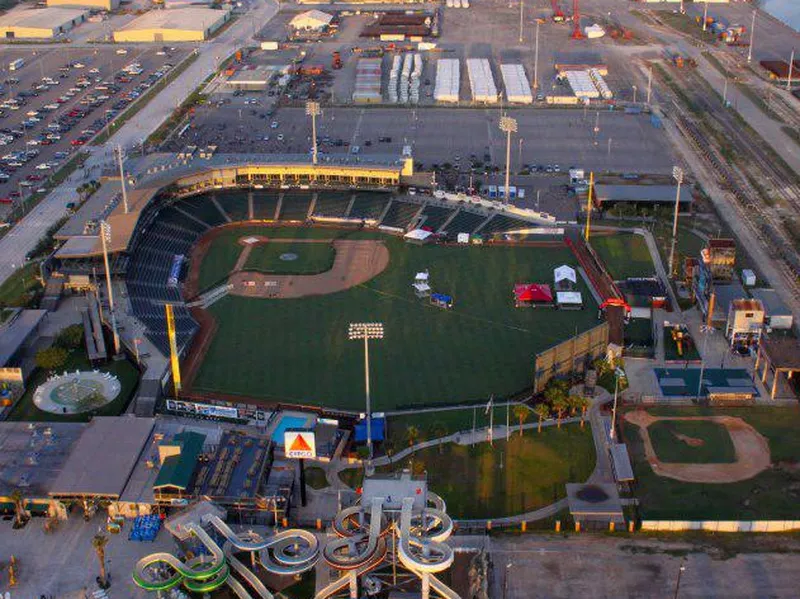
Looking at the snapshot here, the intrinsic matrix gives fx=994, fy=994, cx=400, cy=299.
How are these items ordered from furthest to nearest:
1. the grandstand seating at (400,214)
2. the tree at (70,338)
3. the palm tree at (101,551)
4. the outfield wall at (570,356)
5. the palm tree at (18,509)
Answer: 1. the grandstand seating at (400,214)
2. the tree at (70,338)
3. the outfield wall at (570,356)
4. the palm tree at (18,509)
5. the palm tree at (101,551)

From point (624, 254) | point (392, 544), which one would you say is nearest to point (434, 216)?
point (624, 254)

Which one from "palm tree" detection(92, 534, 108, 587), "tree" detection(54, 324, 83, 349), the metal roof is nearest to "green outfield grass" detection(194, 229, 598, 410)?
"tree" detection(54, 324, 83, 349)

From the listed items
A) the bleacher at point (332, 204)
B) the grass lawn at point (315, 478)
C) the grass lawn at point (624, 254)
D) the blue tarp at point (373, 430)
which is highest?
the bleacher at point (332, 204)

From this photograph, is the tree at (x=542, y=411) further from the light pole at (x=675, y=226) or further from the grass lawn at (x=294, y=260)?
the grass lawn at (x=294, y=260)

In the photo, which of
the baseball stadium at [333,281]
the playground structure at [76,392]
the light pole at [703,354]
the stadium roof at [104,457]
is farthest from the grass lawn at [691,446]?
the playground structure at [76,392]

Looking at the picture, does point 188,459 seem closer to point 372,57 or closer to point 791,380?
point 791,380

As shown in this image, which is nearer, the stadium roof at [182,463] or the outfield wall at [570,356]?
the stadium roof at [182,463]
